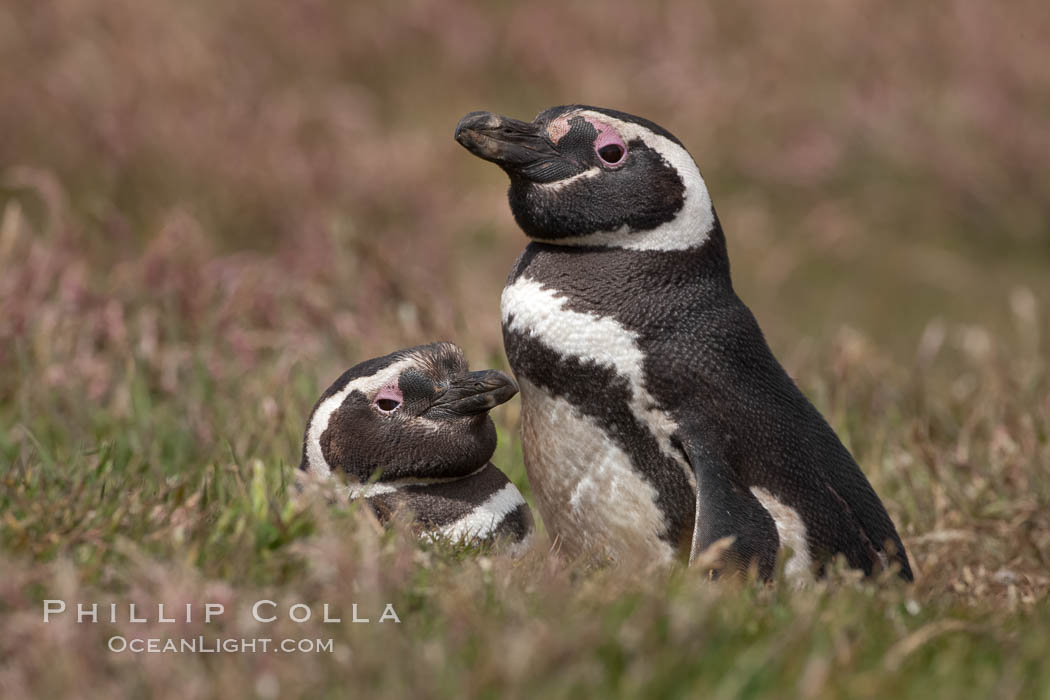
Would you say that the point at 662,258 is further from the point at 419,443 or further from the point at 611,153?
the point at 419,443

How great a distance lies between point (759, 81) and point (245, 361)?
21.5 ft

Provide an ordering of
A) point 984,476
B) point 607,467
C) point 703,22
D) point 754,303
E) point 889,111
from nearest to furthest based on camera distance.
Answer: point 607,467 → point 984,476 → point 754,303 → point 889,111 → point 703,22

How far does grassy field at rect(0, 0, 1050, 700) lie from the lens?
8.14ft

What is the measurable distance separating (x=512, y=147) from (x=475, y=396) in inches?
28.9

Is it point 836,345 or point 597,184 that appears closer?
point 597,184

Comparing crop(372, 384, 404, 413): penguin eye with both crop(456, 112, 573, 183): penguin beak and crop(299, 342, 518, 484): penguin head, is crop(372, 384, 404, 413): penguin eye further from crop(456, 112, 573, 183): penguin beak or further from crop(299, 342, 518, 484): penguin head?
crop(456, 112, 573, 183): penguin beak

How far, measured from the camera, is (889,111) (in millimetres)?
10812

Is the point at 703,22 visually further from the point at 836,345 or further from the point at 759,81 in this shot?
the point at 836,345

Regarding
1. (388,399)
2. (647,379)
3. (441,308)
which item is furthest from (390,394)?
(441,308)

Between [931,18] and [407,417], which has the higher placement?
[931,18]

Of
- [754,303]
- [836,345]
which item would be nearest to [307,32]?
[754,303]

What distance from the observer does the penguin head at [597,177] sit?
12.0 feet

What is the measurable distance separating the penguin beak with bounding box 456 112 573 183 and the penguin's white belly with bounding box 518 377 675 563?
24.0 inches

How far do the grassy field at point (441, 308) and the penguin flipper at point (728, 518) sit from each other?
251mm
